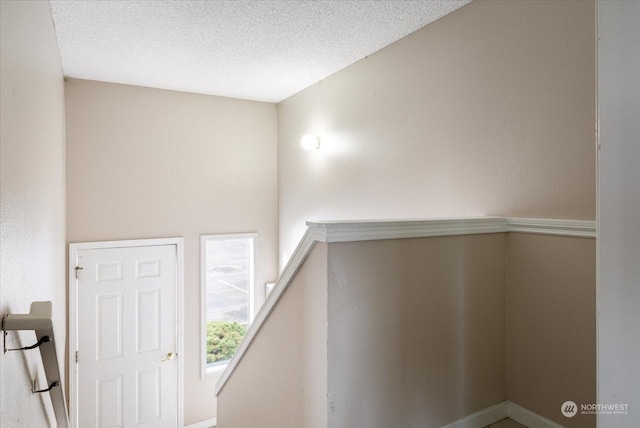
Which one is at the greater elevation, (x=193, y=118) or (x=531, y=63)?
(x=193, y=118)

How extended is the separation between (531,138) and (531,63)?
35cm

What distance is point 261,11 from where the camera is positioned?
7.14 ft

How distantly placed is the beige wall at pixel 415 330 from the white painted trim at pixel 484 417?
0.02m

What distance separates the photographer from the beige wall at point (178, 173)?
10.9ft

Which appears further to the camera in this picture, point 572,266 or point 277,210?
point 277,210

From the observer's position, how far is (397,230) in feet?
4.31

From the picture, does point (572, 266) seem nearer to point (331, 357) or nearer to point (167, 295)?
point (331, 357)

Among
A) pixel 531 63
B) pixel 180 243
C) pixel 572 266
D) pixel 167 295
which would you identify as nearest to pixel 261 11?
pixel 531 63

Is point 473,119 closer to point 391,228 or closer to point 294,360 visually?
point 391,228

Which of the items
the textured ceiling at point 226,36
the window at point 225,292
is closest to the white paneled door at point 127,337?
the window at point 225,292

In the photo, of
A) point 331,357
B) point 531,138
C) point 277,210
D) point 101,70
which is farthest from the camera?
point 277,210

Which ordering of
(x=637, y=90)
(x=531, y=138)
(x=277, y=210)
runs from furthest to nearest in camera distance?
(x=277, y=210), (x=531, y=138), (x=637, y=90)

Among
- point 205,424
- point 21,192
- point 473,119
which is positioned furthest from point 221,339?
point 473,119

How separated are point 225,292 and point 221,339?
0.49m
